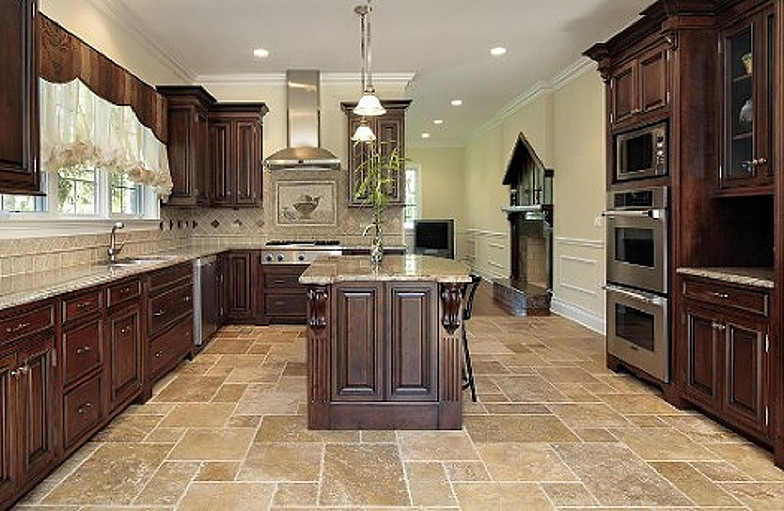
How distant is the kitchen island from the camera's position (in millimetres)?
3629

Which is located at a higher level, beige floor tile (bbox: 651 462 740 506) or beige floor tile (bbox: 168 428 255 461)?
beige floor tile (bbox: 168 428 255 461)

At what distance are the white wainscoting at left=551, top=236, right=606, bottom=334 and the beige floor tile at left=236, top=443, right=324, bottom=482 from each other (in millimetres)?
4294

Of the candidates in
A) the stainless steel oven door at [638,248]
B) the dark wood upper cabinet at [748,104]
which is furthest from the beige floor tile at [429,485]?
the dark wood upper cabinet at [748,104]

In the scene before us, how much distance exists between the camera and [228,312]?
23.3ft

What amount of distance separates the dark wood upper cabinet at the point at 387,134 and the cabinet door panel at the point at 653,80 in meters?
3.24

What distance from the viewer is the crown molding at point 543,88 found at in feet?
23.1

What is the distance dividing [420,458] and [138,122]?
361cm

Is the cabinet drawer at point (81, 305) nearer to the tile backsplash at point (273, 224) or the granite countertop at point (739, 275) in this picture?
the granite countertop at point (739, 275)

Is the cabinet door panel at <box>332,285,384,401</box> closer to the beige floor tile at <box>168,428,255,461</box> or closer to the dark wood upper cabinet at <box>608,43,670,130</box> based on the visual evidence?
the beige floor tile at <box>168,428,255,461</box>

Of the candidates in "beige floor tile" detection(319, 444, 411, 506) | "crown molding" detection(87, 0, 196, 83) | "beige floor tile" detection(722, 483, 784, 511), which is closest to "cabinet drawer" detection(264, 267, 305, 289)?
"crown molding" detection(87, 0, 196, 83)

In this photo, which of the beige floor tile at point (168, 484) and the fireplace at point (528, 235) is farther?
the fireplace at point (528, 235)

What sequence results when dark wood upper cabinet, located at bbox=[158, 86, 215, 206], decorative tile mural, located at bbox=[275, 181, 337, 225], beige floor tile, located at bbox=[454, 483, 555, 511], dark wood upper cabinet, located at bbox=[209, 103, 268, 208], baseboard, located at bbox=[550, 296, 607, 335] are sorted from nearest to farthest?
beige floor tile, located at bbox=[454, 483, 555, 511] → dark wood upper cabinet, located at bbox=[158, 86, 215, 206] → baseboard, located at bbox=[550, 296, 607, 335] → dark wood upper cabinet, located at bbox=[209, 103, 268, 208] → decorative tile mural, located at bbox=[275, 181, 337, 225]

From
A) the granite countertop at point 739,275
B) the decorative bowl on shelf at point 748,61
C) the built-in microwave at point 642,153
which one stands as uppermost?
the decorative bowl on shelf at point 748,61

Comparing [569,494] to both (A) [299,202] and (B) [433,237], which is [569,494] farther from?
(B) [433,237]
